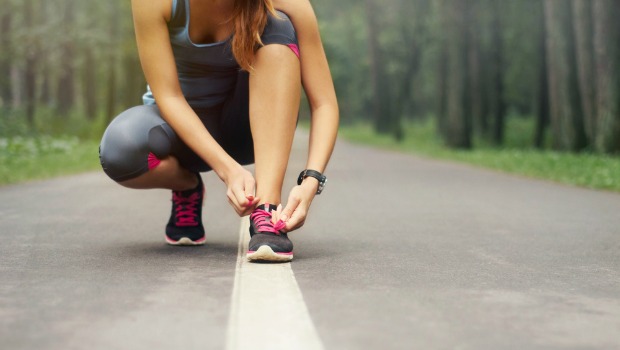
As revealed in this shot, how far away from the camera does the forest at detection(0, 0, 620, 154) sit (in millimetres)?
18844

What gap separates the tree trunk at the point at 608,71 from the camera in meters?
17.3

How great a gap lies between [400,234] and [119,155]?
1.97 meters

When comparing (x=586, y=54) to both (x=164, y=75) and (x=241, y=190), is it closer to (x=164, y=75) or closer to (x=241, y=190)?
(x=164, y=75)

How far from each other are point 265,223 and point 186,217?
3.19 ft

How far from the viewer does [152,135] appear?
4.68 meters

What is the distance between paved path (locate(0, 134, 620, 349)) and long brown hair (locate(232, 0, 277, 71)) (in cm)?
95

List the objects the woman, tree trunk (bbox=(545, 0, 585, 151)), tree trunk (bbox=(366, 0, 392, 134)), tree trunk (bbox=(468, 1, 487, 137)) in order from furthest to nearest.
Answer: tree trunk (bbox=(366, 0, 392, 134))
tree trunk (bbox=(468, 1, 487, 137))
tree trunk (bbox=(545, 0, 585, 151))
the woman

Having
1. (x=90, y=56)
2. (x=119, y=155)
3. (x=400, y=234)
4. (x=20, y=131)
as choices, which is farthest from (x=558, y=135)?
(x=90, y=56)

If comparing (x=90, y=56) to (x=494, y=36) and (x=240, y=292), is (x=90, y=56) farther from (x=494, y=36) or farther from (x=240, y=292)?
(x=240, y=292)

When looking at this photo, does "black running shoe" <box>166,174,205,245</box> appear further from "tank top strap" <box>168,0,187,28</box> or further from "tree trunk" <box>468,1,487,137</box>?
"tree trunk" <box>468,1,487,137</box>

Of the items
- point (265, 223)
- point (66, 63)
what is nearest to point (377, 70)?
point (66, 63)

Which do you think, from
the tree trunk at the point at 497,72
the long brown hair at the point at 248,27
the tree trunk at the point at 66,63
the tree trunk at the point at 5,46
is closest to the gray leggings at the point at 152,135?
the long brown hair at the point at 248,27

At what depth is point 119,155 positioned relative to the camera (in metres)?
4.64

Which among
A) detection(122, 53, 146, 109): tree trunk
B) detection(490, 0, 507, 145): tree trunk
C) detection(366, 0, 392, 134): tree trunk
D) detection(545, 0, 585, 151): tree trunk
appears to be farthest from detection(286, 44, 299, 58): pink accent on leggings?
detection(366, 0, 392, 134): tree trunk
